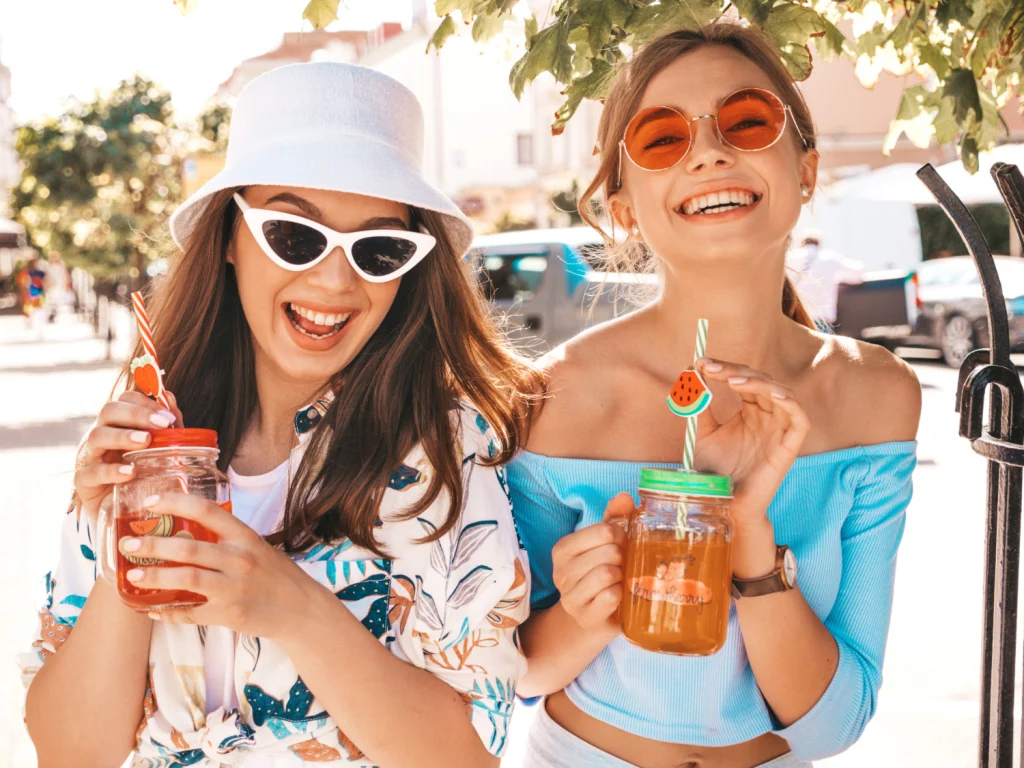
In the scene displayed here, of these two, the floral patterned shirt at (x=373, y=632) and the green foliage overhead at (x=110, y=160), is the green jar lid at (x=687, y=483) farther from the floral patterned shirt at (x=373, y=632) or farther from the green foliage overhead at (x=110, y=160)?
the green foliage overhead at (x=110, y=160)

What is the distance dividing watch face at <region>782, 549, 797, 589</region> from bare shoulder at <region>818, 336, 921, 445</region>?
0.38 metres

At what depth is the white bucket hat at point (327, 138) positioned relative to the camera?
2109mm

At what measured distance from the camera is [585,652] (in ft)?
7.09

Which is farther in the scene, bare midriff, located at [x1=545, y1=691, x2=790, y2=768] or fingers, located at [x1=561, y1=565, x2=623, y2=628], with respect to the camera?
bare midriff, located at [x1=545, y1=691, x2=790, y2=768]

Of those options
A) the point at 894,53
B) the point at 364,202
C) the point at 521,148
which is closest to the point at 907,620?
the point at 894,53

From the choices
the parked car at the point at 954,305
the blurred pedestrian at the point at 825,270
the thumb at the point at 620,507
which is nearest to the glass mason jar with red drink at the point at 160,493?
the thumb at the point at 620,507

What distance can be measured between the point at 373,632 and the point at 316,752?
23cm

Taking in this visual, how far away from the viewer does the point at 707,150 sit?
2133 millimetres

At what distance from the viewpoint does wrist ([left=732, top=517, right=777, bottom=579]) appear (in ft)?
6.37

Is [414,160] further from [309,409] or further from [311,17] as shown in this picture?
[309,409]

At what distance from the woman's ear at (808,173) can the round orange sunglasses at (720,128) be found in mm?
197

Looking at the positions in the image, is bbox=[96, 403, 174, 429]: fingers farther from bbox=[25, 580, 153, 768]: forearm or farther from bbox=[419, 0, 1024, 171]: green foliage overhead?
bbox=[419, 0, 1024, 171]: green foliage overhead

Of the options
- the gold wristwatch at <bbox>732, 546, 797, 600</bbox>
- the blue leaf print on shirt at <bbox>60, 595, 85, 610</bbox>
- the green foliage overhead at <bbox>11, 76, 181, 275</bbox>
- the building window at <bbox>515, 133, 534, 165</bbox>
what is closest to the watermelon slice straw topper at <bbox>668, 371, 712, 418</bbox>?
the gold wristwatch at <bbox>732, 546, 797, 600</bbox>

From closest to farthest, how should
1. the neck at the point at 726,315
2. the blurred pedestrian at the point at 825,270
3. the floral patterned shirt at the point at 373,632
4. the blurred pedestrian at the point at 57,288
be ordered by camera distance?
the floral patterned shirt at the point at 373,632 < the neck at the point at 726,315 < the blurred pedestrian at the point at 825,270 < the blurred pedestrian at the point at 57,288
